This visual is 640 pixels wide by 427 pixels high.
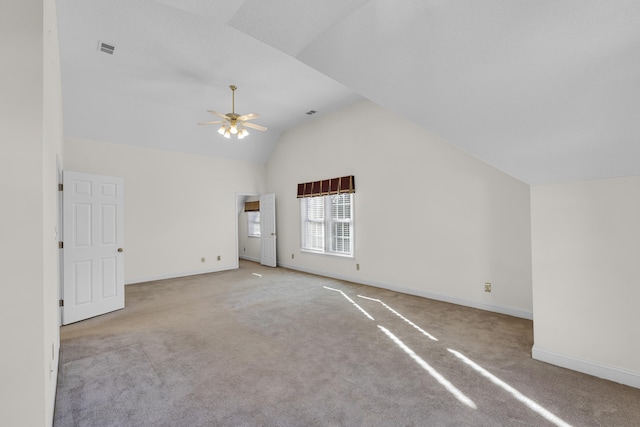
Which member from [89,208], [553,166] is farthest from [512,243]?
[89,208]

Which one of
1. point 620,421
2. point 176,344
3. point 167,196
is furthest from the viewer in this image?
point 167,196

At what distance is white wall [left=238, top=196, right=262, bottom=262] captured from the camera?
27.9ft

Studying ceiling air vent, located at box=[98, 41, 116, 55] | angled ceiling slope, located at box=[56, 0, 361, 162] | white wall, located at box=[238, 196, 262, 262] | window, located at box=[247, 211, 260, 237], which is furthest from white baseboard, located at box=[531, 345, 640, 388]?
window, located at box=[247, 211, 260, 237]

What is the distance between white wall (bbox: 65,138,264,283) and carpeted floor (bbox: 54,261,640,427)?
212 centimetres

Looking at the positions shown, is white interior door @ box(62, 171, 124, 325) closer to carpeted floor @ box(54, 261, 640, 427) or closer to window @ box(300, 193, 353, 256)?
carpeted floor @ box(54, 261, 640, 427)

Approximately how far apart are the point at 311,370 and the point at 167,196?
16.8 ft

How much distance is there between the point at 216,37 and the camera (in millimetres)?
3264

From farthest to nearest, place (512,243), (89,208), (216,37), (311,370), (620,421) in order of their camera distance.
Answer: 1. (89,208)
2. (512,243)
3. (216,37)
4. (311,370)
5. (620,421)

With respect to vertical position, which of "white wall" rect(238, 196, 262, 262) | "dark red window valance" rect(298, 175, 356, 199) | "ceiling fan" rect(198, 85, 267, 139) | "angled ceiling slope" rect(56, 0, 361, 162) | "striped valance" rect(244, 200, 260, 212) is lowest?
"white wall" rect(238, 196, 262, 262)

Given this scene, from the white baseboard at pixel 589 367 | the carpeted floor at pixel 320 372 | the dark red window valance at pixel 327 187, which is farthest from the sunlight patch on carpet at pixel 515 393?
the dark red window valance at pixel 327 187

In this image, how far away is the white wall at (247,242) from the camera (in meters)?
8.51

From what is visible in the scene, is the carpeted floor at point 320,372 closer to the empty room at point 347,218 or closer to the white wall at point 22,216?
the empty room at point 347,218

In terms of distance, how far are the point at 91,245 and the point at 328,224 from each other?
3.97m

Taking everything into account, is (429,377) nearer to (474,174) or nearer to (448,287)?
(448,287)
